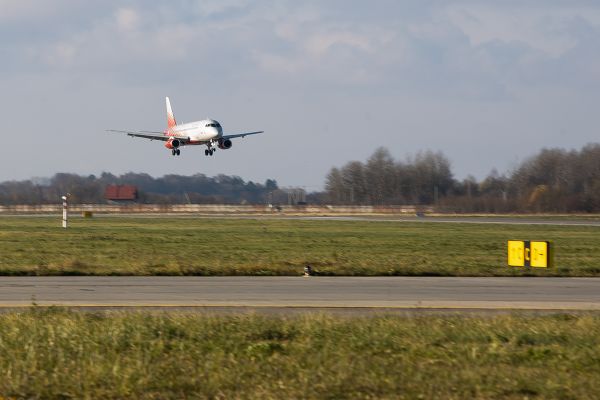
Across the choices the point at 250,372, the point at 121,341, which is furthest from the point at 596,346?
the point at 121,341

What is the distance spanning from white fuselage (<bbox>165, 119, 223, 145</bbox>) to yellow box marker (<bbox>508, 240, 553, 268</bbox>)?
170ft

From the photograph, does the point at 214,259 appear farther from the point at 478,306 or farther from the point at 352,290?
the point at 478,306

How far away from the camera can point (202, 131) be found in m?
78.9

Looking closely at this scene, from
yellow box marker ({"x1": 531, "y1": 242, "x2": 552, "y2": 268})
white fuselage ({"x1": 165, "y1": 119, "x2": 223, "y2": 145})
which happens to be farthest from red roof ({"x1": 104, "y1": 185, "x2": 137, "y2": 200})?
yellow box marker ({"x1": 531, "y1": 242, "x2": 552, "y2": 268})

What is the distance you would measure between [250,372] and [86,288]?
1127 cm

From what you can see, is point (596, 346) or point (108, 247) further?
point (108, 247)

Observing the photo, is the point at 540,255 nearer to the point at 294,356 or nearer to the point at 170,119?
the point at 294,356

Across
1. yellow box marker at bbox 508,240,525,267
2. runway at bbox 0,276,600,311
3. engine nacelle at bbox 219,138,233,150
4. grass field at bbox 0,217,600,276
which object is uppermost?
engine nacelle at bbox 219,138,233,150

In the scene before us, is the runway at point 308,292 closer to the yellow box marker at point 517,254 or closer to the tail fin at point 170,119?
the yellow box marker at point 517,254

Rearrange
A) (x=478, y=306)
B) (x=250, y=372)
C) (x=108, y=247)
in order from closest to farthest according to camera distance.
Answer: (x=250, y=372)
(x=478, y=306)
(x=108, y=247)

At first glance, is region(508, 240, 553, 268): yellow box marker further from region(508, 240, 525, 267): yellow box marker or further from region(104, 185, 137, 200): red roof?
region(104, 185, 137, 200): red roof

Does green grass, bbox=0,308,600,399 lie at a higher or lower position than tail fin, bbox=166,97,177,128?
lower

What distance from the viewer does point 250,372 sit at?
1111cm

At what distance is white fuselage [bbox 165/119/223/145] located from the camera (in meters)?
78.2
